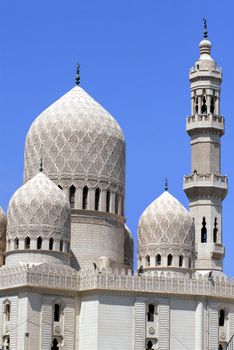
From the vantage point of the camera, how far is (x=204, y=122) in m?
78.6

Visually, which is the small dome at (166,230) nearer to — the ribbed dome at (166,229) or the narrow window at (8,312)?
the ribbed dome at (166,229)

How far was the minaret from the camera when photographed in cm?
7719

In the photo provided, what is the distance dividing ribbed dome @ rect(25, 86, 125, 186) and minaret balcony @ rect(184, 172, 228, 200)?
19.7ft

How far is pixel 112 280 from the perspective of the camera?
65750 mm

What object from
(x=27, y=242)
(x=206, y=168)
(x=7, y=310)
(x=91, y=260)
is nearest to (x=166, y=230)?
(x=91, y=260)

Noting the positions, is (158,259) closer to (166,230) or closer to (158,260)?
(158,260)

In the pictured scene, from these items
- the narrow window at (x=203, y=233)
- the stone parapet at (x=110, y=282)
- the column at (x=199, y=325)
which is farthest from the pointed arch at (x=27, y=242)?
the narrow window at (x=203, y=233)

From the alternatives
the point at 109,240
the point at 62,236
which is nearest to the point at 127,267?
the point at 109,240

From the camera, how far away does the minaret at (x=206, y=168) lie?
77188 mm

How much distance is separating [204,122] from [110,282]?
53.4 ft

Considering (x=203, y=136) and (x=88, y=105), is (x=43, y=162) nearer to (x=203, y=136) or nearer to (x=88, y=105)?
(x=88, y=105)

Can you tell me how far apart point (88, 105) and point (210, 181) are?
29.3 ft

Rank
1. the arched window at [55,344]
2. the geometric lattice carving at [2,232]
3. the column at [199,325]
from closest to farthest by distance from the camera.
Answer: the arched window at [55,344] < the column at [199,325] < the geometric lattice carving at [2,232]

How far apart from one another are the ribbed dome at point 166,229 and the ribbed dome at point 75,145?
8.86 feet
